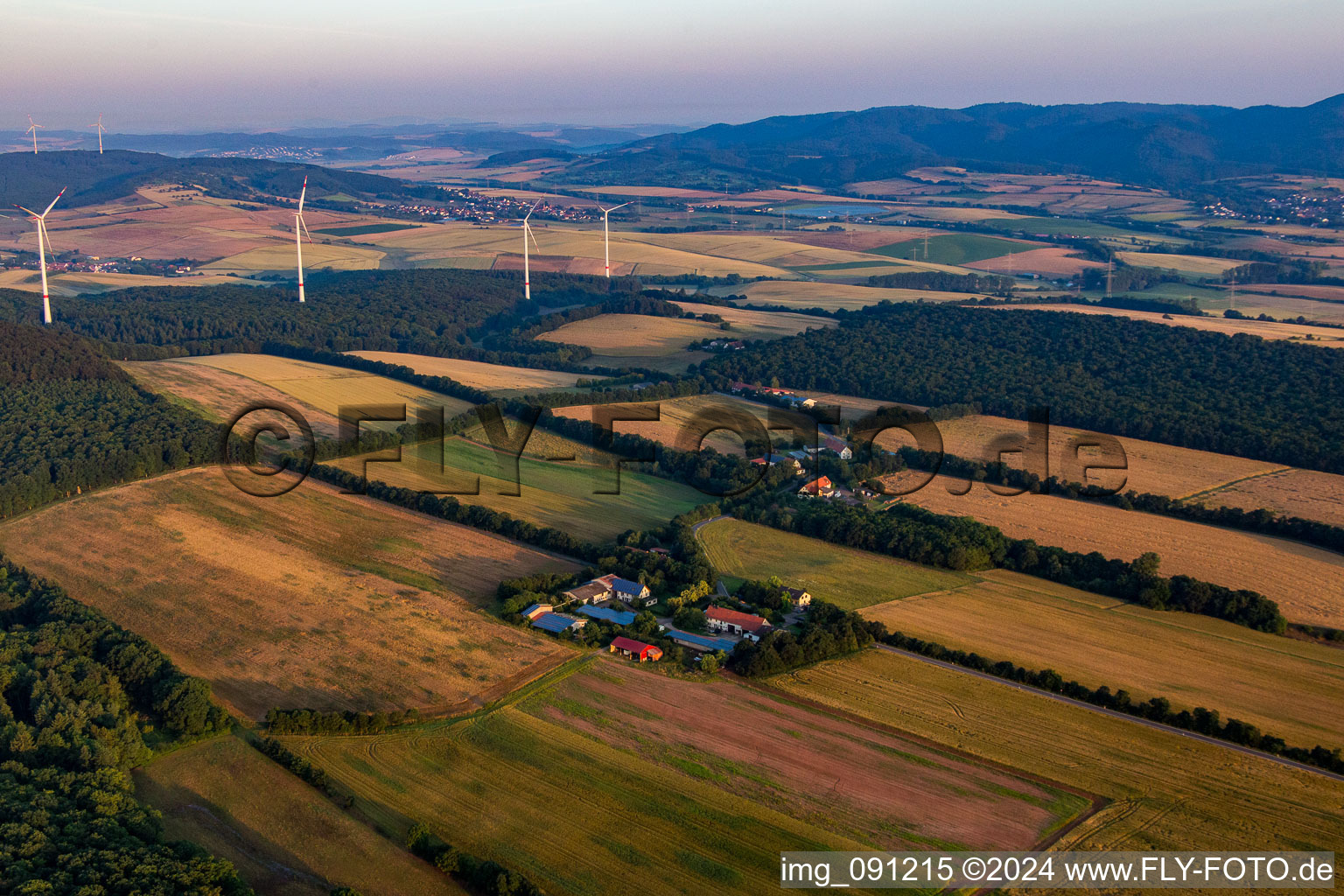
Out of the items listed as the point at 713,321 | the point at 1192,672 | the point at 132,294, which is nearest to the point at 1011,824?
the point at 1192,672

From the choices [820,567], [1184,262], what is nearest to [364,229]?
[1184,262]

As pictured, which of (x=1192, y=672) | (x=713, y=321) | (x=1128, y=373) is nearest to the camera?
(x=1192, y=672)

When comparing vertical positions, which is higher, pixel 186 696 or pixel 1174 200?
→ pixel 1174 200

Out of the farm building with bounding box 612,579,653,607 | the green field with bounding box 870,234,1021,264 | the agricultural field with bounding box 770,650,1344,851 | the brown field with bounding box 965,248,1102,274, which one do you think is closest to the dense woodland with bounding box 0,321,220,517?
the farm building with bounding box 612,579,653,607

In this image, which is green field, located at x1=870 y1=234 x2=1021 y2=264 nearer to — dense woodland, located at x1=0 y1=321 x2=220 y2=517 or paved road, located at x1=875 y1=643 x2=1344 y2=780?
dense woodland, located at x1=0 y1=321 x2=220 y2=517

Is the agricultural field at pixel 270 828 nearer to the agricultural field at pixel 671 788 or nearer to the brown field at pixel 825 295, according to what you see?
the agricultural field at pixel 671 788

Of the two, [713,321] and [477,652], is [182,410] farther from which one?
[713,321]
